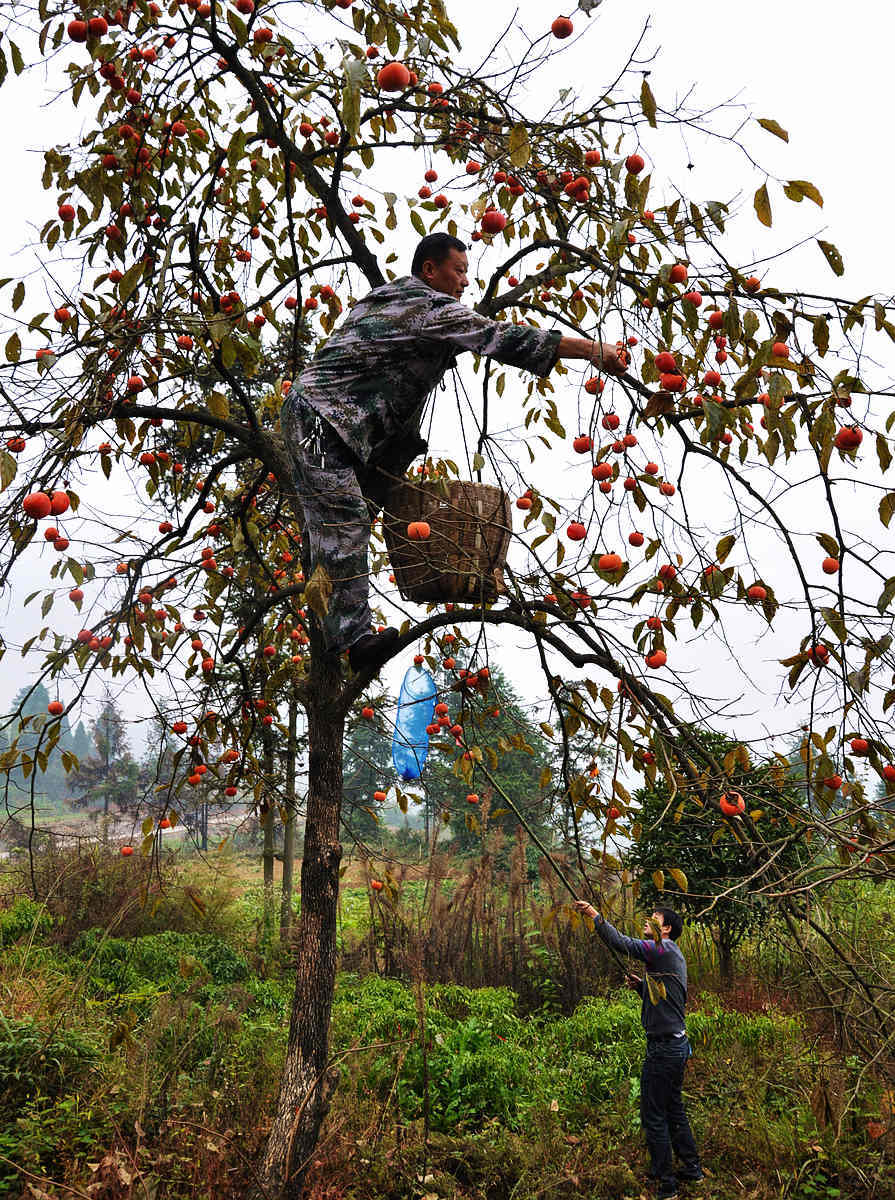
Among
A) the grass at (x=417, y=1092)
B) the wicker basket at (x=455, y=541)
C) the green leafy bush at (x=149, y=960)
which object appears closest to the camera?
the wicker basket at (x=455, y=541)

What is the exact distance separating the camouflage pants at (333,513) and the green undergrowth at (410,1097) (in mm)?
931

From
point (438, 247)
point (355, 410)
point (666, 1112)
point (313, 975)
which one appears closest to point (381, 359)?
point (355, 410)

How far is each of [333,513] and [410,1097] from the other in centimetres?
313

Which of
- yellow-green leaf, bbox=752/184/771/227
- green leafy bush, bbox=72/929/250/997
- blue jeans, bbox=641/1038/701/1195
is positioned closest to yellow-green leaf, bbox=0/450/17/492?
yellow-green leaf, bbox=752/184/771/227

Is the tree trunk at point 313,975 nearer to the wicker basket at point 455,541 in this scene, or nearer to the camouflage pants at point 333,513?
the camouflage pants at point 333,513

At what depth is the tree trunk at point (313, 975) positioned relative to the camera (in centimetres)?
232

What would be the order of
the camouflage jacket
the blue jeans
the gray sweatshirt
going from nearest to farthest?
the camouflage jacket
the blue jeans
the gray sweatshirt

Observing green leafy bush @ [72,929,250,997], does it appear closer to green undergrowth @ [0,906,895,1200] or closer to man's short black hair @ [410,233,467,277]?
green undergrowth @ [0,906,895,1200]

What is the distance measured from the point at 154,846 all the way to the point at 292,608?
130 cm

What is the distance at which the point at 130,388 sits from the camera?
2.42 metres

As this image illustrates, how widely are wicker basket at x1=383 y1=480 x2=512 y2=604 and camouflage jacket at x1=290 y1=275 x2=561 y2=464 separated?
22 cm

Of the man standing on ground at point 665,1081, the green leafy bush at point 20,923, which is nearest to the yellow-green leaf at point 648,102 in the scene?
the man standing on ground at point 665,1081

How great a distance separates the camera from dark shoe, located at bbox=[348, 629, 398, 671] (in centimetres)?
221

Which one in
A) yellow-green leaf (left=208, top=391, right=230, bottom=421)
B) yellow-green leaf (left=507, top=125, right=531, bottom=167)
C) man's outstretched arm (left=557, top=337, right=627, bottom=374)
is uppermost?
yellow-green leaf (left=507, top=125, right=531, bottom=167)
